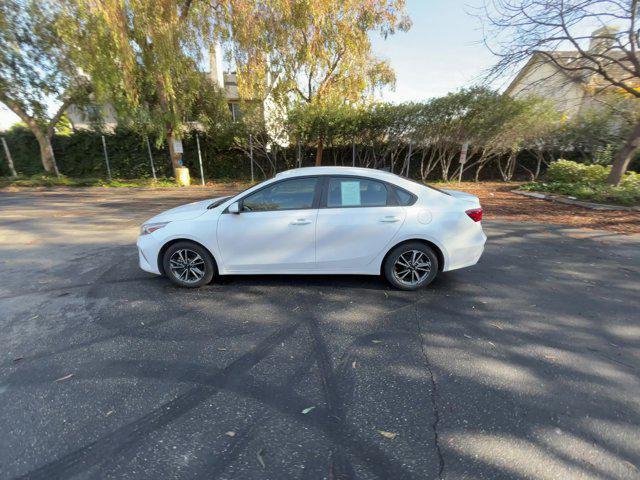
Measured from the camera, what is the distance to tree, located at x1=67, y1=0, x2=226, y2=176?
11742mm

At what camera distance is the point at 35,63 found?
13.7m

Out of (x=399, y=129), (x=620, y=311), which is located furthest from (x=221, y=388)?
(x=399, y=129)

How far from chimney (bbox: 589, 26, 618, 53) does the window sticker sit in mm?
10990

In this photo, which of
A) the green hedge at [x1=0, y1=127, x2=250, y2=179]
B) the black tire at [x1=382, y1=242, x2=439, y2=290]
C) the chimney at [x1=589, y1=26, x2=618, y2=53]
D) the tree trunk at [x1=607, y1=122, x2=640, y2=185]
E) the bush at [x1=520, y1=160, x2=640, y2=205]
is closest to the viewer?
the black tire at [x1=382, y1=242, x2=439, y2=290]

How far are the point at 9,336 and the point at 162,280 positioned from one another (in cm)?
162

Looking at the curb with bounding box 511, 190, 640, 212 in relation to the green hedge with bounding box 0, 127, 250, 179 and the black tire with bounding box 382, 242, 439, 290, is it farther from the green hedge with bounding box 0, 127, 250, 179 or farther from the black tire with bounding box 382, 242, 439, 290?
the green hedge with bounding box 0, 127, 250, 179

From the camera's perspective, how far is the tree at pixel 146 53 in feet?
38.5

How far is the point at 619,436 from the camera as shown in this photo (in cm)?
213

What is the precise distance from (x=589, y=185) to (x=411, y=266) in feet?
36.4

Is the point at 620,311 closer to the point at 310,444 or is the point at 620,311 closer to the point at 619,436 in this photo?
the point at 619,436

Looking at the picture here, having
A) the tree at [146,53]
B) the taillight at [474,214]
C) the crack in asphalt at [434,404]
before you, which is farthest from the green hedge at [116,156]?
the crack in asphalt at [434,404]

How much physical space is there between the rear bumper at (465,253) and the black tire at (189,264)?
3.06m

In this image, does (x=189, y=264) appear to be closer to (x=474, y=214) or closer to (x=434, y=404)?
(x=434, y=404)

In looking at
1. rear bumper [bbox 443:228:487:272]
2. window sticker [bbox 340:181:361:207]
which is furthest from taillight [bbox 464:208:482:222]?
window sticker [bbox 340:181:361:207]
